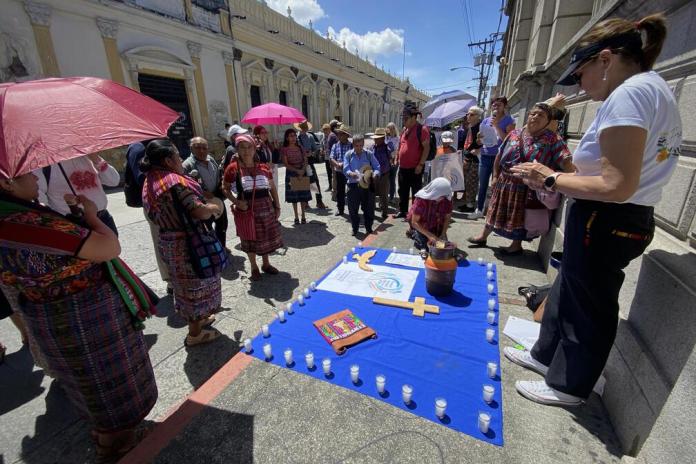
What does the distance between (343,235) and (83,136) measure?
15.0 ft

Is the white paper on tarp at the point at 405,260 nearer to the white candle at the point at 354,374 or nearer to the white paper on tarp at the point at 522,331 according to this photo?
the white paper on tarp at the point at 522,331

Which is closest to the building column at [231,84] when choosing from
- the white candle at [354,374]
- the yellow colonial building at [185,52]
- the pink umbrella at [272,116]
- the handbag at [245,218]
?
the yellow colonial building at [185,52]

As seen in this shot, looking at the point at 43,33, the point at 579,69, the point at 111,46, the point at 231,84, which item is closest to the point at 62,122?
the point at 579,69

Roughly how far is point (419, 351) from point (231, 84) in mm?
17553

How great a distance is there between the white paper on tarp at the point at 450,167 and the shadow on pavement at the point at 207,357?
4601mm

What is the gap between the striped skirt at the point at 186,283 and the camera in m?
2.62

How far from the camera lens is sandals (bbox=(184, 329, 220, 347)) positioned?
290 cm

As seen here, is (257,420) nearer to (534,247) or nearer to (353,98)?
(534,247)

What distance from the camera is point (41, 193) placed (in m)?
2.46

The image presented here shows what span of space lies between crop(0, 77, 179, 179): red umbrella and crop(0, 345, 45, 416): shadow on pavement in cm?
221

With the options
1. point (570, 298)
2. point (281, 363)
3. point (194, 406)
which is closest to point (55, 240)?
point (194, 406)

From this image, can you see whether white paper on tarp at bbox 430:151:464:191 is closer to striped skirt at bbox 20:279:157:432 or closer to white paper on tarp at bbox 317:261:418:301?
white paper on tarp at bbox 317:261:418:301

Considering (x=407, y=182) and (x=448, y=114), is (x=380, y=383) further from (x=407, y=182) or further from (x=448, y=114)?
(x=448, y=114)

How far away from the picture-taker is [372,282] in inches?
150
